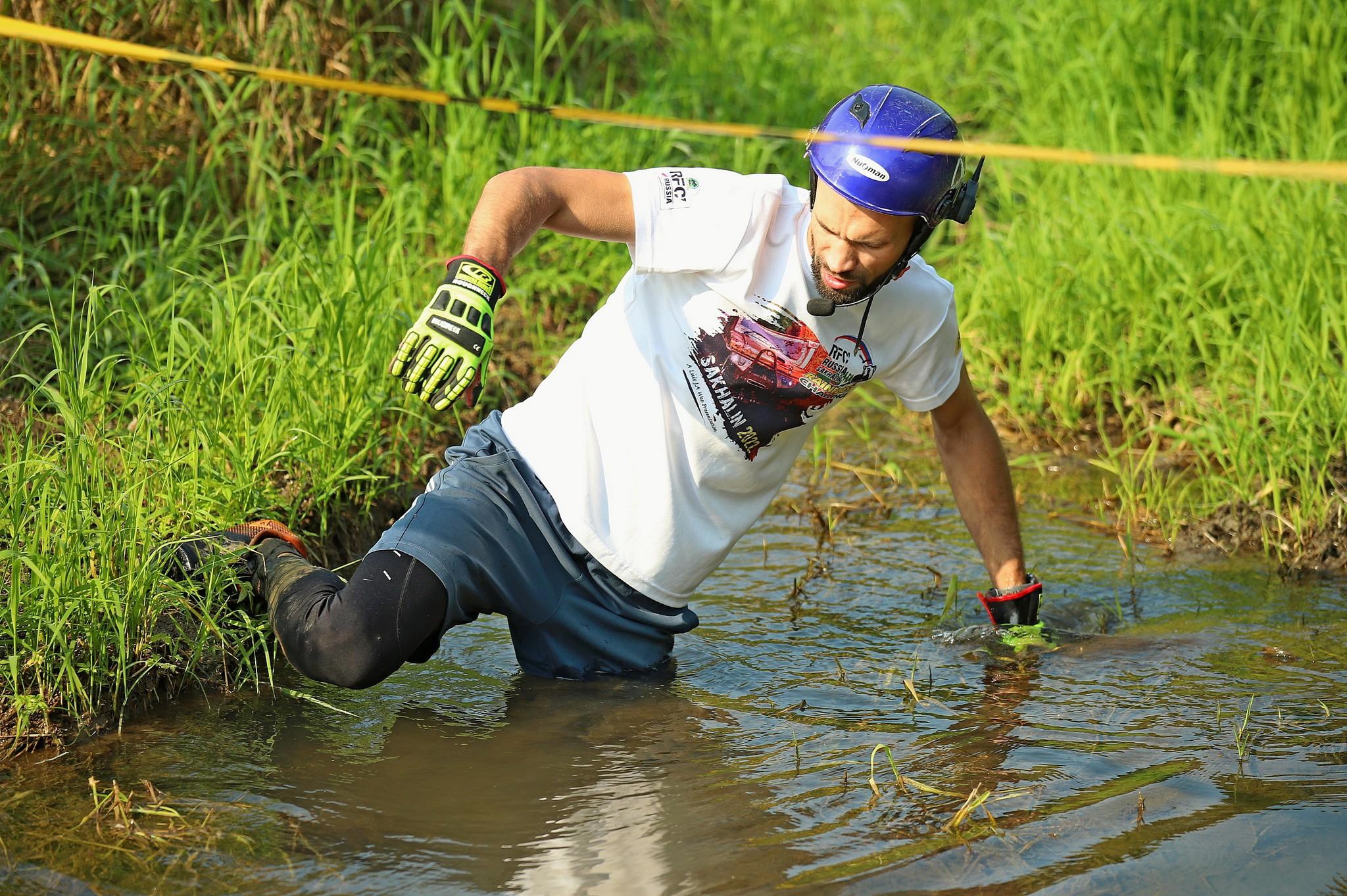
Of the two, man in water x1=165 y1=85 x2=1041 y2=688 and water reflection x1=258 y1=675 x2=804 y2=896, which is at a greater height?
man in water x1=165 y1=85 x2=1041 y2=688

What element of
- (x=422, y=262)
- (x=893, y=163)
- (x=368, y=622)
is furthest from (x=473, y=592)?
(x=422, y=262)

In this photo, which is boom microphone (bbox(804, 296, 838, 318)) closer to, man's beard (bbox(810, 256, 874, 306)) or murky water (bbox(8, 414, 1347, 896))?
man's beard (bbox(810, 256, 874, 306))

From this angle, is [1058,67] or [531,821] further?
[1058,67]

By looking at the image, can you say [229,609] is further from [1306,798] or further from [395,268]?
[1306,798]

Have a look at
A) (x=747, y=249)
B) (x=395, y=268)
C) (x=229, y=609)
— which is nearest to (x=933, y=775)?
(x=747, y=249)

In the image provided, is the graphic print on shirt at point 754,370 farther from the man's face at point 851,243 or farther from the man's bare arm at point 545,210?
the man's bare arm at point 545,210

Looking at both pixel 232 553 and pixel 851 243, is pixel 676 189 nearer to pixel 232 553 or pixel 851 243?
pixel 851 243

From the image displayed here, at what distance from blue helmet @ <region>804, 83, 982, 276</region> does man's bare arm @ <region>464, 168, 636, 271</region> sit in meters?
0.42

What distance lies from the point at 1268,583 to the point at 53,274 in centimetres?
407

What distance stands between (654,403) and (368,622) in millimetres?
766

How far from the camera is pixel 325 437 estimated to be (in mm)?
3914

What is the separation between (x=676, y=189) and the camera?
9.95ft

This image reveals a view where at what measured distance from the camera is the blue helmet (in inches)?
112

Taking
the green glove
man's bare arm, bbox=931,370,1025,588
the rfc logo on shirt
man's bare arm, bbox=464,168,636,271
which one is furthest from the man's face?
the green glove
